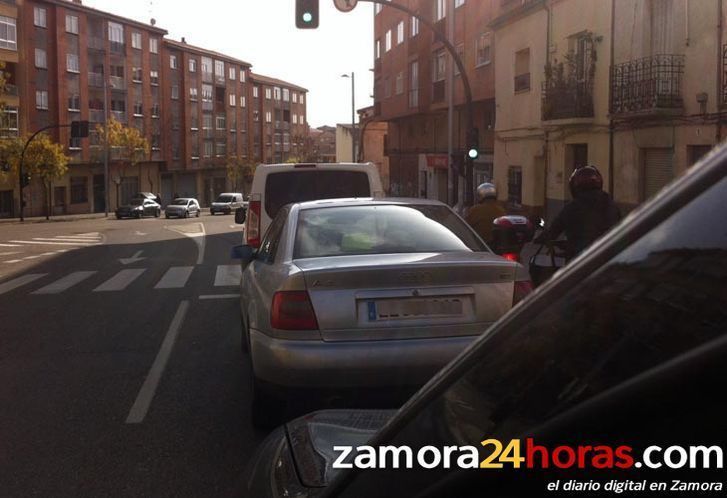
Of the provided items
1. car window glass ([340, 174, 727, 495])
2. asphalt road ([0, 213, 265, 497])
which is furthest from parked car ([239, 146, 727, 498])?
asphalt road ([0, 213, 265, 497])

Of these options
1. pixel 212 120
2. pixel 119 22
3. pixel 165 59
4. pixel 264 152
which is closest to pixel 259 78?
pixel 264 152

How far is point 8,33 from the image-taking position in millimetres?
56875

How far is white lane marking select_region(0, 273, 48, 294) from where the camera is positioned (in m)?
15.0

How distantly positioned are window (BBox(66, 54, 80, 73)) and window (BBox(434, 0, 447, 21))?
37.6 metres

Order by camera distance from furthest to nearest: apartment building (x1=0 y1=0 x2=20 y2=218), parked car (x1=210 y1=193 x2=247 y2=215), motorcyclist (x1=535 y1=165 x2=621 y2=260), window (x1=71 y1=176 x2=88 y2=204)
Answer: parked car (x1=210 y1=193 x2=247 y2=215) → window (x1=71 y1=176 x2=88 y2=204) → apartment building (x1=0 y1=0 x2=20 y2=218) → motorcyclist (x1=535 y1=165 x2=621 y2=260)

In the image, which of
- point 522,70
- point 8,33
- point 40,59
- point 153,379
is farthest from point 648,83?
point 40,59

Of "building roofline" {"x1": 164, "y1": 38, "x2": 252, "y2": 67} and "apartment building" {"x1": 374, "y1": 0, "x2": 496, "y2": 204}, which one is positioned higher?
"building roofline" {"x1": 164, "y1": 38, "x2": 252, "y2": 67}

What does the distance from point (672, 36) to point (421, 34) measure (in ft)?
82.6

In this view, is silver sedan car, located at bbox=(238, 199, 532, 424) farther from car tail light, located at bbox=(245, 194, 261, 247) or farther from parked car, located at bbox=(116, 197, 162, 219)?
parked car, located at bbox=(116, 197, 162, 219)

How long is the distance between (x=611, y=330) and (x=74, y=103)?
231 feet

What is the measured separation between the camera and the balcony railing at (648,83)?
55.4 ft

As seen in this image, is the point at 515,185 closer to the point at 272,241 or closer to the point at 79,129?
the point at 272,241

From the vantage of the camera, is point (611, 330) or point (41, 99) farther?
point (41, 99)

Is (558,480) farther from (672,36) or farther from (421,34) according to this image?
(421,34)
